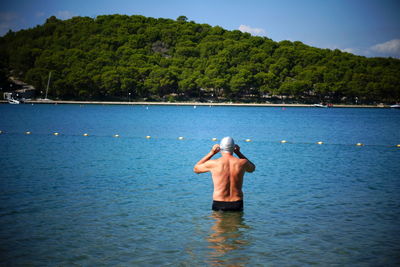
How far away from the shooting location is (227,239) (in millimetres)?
9594

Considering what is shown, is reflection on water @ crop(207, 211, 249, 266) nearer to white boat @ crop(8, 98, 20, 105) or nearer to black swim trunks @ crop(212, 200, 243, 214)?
black swim trunks @ crop(212, 200, 243, 214)

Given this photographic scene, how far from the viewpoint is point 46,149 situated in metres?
27.2

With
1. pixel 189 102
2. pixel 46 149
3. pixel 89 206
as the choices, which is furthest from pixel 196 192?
pixel 189 102

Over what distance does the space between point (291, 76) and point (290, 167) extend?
172m

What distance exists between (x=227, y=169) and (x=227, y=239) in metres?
1.55

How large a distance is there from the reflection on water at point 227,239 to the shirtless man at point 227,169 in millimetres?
502

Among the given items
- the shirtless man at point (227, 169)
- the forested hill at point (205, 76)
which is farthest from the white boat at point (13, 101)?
the shirtless man at point (227, 169)

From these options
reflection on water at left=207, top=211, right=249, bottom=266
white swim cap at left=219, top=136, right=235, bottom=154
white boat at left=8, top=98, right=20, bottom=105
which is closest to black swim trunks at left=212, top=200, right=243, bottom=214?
reflection on water at left=207, top=211, right=249, bottom=266

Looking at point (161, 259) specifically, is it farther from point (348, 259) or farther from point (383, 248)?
point (383, 248)

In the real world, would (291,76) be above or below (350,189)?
above

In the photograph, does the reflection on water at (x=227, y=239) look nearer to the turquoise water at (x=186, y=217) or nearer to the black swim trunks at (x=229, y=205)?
the turquoise water at (x=186, y=217)

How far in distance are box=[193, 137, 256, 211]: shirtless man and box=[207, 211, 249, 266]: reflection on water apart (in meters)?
0.50

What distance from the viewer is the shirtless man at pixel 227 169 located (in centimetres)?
962

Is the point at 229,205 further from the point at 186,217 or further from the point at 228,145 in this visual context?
the point at 228,145
